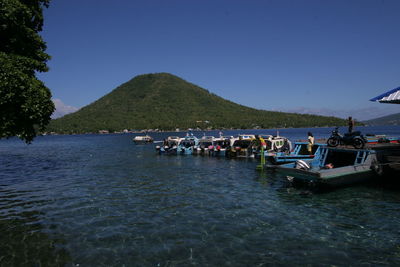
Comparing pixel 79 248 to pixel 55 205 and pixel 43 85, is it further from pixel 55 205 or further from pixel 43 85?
pixel 43 85

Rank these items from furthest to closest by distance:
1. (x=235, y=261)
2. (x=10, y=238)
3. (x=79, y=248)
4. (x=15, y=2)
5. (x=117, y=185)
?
(x=117, y=185)
(x=15, y=2)
(x=10, y=238)
(x=79, y=248)
(x=235, y=261)

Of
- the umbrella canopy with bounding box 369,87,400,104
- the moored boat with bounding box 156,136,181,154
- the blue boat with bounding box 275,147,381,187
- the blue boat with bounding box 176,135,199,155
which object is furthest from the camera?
the moored boat with bounding box 156,136,181,154

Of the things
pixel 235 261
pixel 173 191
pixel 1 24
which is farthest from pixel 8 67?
pixel 235 261

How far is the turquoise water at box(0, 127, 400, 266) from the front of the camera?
28.9ft

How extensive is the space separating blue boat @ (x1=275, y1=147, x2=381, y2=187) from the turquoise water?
0.76m

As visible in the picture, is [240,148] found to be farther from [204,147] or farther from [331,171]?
[331,171]

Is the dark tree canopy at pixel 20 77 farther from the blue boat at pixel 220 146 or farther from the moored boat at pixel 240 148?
the blue boat at pixel 220 146

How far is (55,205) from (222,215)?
9.48 metres

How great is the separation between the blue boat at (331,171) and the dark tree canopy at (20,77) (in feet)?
51.1

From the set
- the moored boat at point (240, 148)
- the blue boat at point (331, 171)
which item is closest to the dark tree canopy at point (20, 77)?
the blue boat at point (331, 171)

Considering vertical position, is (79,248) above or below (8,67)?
below

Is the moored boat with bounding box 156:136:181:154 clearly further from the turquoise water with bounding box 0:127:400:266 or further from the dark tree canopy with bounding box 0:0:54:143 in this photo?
the dark tree canopy with bounding box 0:0:54:143

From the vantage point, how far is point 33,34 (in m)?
16.5

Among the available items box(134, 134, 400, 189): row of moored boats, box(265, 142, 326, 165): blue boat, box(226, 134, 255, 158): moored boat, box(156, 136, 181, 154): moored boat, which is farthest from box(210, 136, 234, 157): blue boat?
box(265, 142, 326, 165): blue boat
